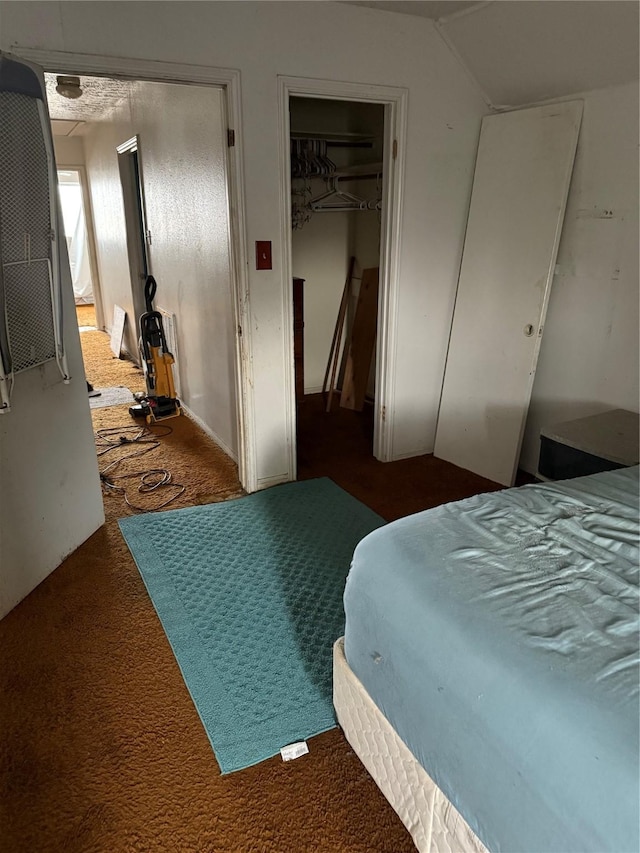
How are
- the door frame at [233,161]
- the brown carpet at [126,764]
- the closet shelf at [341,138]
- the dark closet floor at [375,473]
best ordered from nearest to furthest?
the brown carpet at [126,764] → the door frame at [233,161] → the dark closet floor at [375,473] → the closet shelf at [341,138]

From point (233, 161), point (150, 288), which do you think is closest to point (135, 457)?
point (150, 288)

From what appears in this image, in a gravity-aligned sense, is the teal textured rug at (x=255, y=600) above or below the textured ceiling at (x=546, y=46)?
below

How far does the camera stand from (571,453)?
2523 mm

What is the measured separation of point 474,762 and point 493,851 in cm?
17

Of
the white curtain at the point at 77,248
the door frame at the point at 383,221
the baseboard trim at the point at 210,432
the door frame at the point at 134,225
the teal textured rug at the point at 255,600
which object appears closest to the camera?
the teal textured rug at the point at 255,600

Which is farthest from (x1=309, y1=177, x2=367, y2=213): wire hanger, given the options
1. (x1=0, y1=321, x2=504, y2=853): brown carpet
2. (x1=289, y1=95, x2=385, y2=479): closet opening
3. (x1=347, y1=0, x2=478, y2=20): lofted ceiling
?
(x1=0, y1=321, x2=504, y2=853): brown carpet

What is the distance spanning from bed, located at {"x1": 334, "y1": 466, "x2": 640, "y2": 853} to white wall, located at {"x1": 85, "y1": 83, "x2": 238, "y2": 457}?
226 cm

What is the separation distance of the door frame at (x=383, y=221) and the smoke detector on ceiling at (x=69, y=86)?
1.97 m

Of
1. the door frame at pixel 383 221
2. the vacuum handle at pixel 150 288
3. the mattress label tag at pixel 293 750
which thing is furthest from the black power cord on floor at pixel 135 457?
the mattress label tag at pixel 293 750

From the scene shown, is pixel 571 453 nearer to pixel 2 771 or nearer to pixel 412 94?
pixel 412 94

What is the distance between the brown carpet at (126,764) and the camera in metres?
1.54

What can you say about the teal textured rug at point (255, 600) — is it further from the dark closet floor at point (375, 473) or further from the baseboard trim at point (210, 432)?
the baseboard trim at point (210, 432)

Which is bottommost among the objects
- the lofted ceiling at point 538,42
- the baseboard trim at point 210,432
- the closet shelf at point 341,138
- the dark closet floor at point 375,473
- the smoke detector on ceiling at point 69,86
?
the dark closet floor at point 375,473

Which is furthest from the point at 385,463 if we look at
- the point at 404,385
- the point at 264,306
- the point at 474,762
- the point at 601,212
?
the point at 474,762
